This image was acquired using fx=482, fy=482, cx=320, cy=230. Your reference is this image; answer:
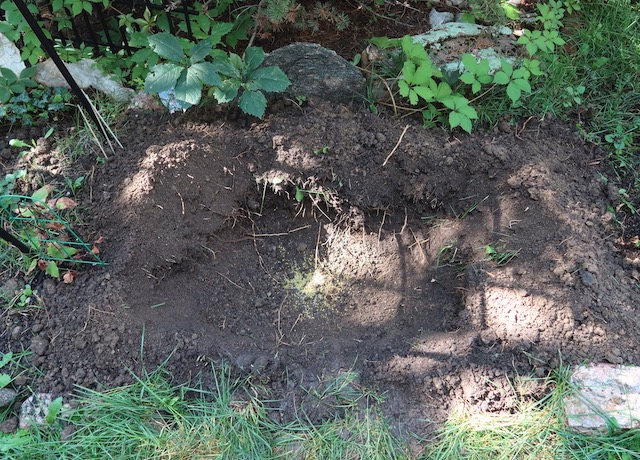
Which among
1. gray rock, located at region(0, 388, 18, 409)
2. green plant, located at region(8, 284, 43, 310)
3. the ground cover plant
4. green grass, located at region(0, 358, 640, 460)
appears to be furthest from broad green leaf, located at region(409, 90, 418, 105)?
gray rock, located at region(0, 388, 18, 409)

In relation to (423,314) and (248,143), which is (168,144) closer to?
(248,143)

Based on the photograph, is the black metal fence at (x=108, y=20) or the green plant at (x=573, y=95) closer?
the black metal fence at (x=108, y=20)

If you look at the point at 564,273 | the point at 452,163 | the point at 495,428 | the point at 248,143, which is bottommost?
the point at 495,428

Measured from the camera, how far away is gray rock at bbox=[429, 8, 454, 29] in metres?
2.95

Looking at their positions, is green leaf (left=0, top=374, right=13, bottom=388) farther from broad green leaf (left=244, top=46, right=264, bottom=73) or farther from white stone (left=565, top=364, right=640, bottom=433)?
white stone (left=565, top=364, right=640, bottom=433)

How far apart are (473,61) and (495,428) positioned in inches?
67.0

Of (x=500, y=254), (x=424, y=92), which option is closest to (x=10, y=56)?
(x=424, y=92)

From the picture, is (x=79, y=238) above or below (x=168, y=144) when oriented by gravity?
below

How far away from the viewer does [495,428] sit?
1.89 meters

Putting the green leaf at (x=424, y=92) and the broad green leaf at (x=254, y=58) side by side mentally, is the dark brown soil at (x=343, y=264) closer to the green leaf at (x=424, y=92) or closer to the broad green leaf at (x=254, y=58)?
the green leaf at (x=424, y=92)

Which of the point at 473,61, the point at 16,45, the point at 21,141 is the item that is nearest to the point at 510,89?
the point at 473,61

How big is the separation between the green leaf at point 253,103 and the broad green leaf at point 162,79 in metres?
0.30

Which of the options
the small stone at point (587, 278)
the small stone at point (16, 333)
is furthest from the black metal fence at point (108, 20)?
the small stone at point (587, 278)

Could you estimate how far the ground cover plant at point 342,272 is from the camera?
191 centimetres
